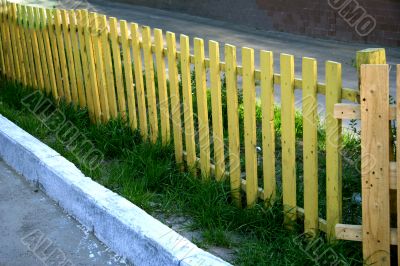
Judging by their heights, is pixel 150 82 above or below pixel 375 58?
below

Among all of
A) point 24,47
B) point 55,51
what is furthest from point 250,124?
point 24,47

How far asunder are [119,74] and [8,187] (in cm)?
135

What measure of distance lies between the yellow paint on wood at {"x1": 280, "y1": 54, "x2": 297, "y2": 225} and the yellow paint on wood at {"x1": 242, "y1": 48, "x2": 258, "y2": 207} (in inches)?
11.4

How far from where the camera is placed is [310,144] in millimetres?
3693

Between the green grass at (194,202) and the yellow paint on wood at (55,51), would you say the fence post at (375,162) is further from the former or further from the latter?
the yellow paint on wood at (55,51)

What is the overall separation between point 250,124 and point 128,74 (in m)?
1.58

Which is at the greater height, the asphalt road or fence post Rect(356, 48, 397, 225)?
fence post Rect(356, 48, 397, 225)

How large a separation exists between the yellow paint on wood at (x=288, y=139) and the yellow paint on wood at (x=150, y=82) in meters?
1.53

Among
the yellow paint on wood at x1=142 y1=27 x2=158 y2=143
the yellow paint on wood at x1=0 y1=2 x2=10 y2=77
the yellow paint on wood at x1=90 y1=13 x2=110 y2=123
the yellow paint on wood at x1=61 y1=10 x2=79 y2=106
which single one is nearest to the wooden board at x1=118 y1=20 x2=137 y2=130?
the yellow paint on wood at x1=142 y1=27 x2=158 y2=143

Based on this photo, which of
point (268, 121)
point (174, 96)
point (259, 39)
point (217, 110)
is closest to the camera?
point (268, 121)

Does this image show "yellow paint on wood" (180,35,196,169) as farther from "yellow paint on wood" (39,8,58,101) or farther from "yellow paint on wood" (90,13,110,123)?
"yellow paint on wood" (39,8,58,101)

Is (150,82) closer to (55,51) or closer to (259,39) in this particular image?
(55,51)

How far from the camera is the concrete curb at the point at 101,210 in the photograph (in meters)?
3.53

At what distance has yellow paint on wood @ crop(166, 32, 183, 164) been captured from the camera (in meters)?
4.75
